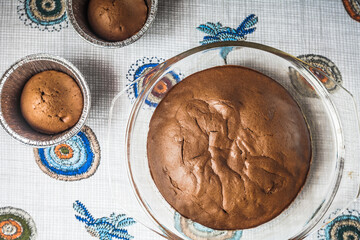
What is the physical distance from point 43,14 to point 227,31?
633 mm

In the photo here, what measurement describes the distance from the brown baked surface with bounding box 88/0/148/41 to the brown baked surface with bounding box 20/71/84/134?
193 mm

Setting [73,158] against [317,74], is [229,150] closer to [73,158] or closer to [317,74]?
[317,74]

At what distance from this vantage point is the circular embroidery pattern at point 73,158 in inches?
46.6

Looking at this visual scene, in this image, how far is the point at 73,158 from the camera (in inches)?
47.1

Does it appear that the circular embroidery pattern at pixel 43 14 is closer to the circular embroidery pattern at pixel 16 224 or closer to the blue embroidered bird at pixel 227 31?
the blue embroidered bird at pixel 227 31

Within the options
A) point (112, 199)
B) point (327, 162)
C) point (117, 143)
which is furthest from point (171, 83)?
point (327, 162)

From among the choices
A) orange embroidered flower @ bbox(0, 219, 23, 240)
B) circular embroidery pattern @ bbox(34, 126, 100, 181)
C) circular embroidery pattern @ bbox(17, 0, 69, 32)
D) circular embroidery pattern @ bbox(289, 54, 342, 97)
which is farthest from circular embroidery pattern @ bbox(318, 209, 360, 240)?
circular embroidery pattern @ bbox(17, 0, 69, 32)

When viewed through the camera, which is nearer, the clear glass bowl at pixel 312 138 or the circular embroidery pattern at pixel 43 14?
the clear glass bowl at pixel 312 138

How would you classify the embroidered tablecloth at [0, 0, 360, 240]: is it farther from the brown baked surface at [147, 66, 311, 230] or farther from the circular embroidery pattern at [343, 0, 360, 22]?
the brown baked surface at [147, 66, 311, 230]

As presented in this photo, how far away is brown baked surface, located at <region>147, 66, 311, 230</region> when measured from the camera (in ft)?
3.20

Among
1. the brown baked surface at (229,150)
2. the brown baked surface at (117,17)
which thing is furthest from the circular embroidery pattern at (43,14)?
the brown baked surface at (229,150)

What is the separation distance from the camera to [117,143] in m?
1.16

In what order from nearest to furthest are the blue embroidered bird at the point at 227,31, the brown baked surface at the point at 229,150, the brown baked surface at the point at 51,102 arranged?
the brown baked surface at the point at 229,150 → the brown baked surface at the point at 51,102 → the blue embroidered bird at the point at 227,31

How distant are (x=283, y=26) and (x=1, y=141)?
3.40 ft
